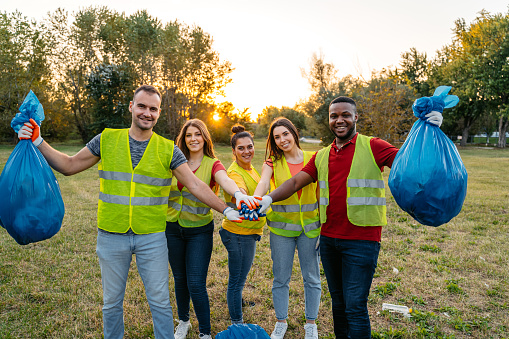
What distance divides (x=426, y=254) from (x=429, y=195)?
12.9 feet

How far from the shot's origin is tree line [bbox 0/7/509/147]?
2764 centimetres

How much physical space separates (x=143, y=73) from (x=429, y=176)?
32.2 metres

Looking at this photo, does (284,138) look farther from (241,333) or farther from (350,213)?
(241,333)

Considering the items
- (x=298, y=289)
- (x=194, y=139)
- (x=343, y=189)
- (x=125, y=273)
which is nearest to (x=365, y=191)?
(x=343, y=189)

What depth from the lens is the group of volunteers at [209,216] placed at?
2404 mm

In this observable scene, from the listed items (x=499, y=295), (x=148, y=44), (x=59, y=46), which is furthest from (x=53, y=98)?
(x=499, y=295)

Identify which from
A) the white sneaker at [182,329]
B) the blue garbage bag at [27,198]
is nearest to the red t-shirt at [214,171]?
the blue garbage bag at [27,198]

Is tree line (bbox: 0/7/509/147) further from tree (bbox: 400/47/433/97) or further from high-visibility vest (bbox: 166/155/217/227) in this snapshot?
high-visibility vest (bbox: 166/155/217/227)

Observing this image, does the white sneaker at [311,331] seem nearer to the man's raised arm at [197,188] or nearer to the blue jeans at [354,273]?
A: the blue jeans at [354,273]

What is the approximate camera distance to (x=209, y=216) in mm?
2959

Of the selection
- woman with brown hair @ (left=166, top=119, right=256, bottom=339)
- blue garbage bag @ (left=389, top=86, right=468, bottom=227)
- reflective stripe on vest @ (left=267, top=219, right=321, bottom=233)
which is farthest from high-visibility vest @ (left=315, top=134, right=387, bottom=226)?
woman with brown hair @ (left=166, top=119, right=256, bottom=339)

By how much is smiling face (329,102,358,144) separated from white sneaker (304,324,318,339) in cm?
182

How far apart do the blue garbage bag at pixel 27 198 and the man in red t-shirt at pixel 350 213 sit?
5.17 feet

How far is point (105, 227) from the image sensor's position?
2414 mm
